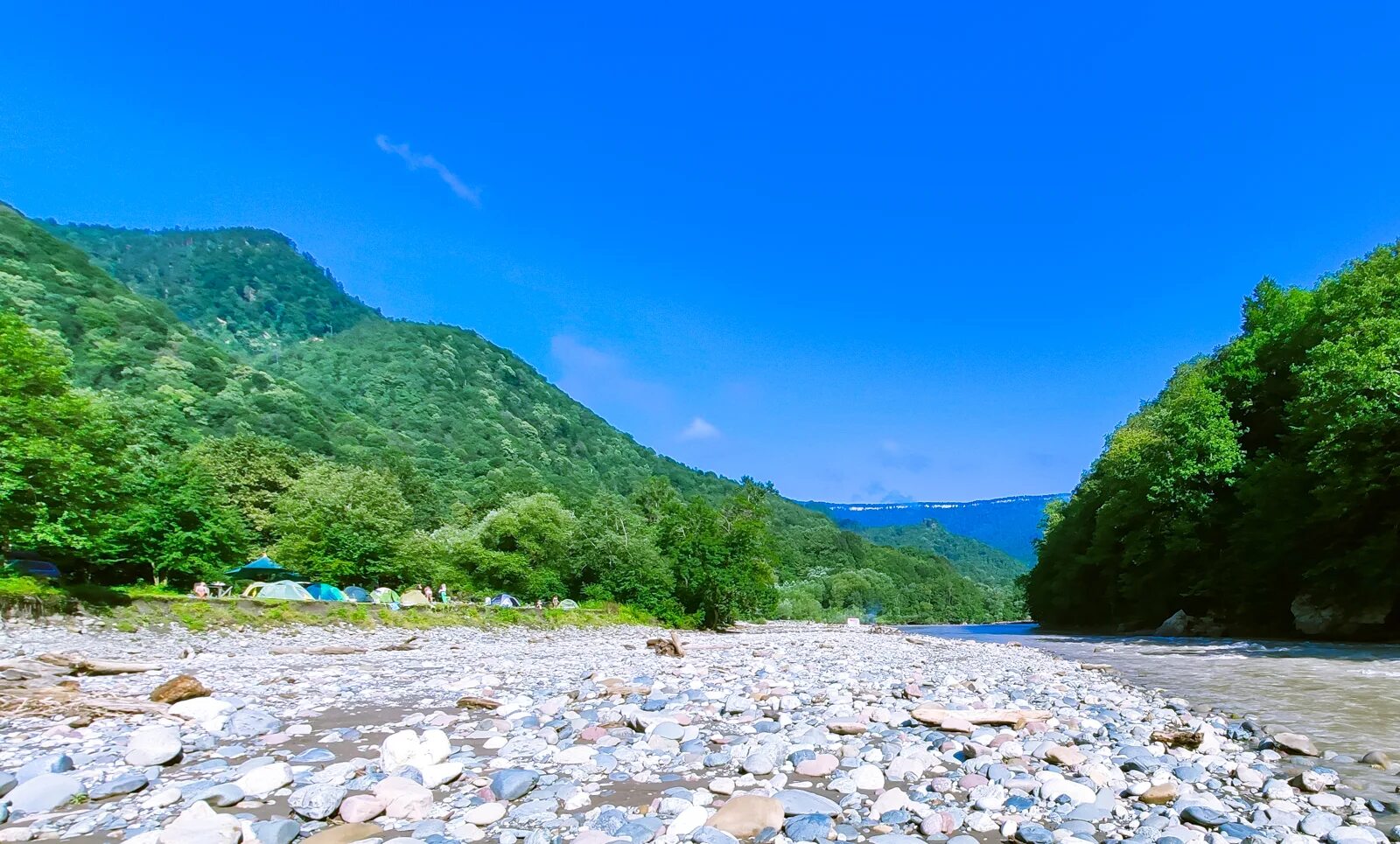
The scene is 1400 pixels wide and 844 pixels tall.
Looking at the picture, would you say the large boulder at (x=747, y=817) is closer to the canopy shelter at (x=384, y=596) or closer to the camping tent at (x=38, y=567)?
the camping tent at (x=38, y=567)

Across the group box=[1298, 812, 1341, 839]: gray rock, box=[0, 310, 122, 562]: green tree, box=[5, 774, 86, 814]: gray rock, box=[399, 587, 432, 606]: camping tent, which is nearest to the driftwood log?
box=[1298, 812, 1341, 839]: gray rock

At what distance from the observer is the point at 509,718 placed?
775 centimetres

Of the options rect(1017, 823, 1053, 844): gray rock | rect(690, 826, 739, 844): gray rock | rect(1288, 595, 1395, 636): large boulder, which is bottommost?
rect(690, 826, 739, 844): gray rock

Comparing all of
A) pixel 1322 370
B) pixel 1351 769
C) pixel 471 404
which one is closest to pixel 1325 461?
pixel 1322 370

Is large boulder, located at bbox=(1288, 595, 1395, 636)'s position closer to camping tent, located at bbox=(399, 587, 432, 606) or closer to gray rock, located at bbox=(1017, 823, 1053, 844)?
gray rock, located at bbox=(1017, 823, 1053, 844)

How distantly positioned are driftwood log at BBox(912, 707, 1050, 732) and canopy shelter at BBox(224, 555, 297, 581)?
109 ft

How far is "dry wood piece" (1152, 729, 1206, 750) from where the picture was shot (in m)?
6.52

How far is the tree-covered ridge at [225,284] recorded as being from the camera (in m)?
152

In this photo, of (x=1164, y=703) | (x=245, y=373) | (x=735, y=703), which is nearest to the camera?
(x=735, y=703)

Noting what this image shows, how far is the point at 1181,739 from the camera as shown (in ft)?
21.7

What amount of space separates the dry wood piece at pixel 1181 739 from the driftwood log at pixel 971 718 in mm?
1150

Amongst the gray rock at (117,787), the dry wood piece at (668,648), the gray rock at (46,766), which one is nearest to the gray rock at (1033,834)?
the gray rock at (117,787)

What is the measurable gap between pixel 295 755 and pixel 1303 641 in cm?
3168

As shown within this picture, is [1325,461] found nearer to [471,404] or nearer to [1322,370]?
[1322,370]
